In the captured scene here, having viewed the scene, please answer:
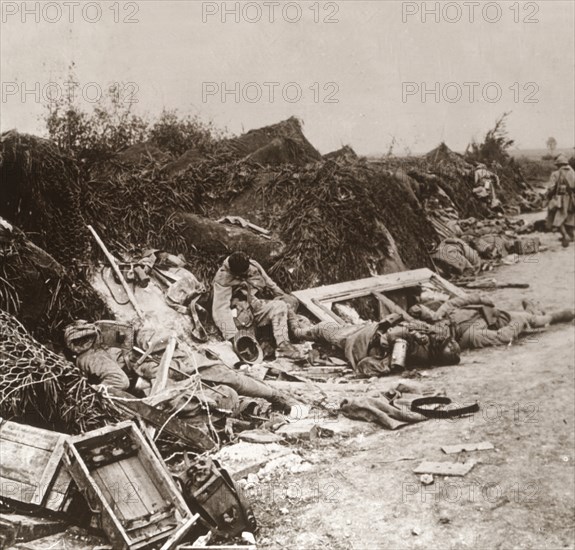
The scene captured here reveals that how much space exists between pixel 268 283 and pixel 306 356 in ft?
Answer: 5.13

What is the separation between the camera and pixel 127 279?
28.2 ft

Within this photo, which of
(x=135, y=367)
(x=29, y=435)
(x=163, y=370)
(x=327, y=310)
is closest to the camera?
(x=29, y=435)

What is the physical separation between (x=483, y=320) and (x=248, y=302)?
2.92 metres

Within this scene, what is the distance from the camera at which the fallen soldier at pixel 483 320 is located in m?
7.96

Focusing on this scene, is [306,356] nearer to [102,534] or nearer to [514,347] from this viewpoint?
[514,347]

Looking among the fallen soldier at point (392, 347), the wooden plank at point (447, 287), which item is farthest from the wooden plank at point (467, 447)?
the wooden plank at point (447, 287)

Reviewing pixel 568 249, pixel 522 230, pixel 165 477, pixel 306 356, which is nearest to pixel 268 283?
pixel 306 356

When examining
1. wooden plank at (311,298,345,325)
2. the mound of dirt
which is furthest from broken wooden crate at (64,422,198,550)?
the mound of dirt

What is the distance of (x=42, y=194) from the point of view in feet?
25.5

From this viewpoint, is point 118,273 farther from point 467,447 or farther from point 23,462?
point 467,447

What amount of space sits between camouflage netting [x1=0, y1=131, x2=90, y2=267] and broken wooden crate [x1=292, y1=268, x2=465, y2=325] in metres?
3.04

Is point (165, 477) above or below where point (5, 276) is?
below

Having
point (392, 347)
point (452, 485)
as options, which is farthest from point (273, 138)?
point (452, 485)

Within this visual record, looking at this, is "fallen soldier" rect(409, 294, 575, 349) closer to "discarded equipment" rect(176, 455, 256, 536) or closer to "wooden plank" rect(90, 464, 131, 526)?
"discarded equipment" rect(176, 455, 256, 536)
